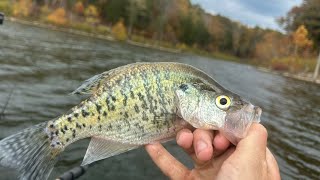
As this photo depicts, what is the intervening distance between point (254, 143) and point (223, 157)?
25.3 inches

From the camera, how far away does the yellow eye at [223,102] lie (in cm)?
310

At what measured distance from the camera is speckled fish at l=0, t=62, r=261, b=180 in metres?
3.18

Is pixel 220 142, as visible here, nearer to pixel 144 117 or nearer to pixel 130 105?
pixel 144 117

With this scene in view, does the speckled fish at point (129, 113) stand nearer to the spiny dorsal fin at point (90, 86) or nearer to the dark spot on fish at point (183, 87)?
the dark spot on fish at point (183, 87)

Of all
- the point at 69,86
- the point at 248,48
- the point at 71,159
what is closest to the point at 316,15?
the point at 248,48

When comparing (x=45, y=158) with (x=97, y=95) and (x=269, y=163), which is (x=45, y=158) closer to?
(x=97, y=95)

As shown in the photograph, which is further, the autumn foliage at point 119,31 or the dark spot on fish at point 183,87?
the autumn foliage at point 119,31

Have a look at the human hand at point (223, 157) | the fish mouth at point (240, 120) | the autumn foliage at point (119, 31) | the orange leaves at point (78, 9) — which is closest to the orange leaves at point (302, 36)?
the autumn foliage at point (119, 31)

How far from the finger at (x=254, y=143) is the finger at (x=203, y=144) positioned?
1.03 feet

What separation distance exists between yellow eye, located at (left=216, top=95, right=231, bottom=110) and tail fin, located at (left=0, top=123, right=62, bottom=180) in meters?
1.40

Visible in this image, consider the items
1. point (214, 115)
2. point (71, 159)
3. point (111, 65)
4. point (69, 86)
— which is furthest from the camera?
point (111, 65)

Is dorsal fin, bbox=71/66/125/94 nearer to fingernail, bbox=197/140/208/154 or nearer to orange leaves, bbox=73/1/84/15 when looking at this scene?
fingernail, bbox=197/140/208/154

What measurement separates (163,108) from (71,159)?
6.43 metres

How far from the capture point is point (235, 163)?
2.88 m
